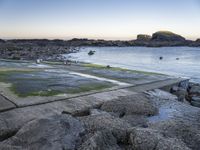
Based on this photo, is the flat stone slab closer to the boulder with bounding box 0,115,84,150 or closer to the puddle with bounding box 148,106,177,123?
the boulder with bounding box 0,115,84,150

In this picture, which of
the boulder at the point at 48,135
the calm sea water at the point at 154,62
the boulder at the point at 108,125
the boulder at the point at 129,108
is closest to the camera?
the boulder at the point at 48,135

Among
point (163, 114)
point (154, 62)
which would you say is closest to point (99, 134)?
point (163, 114)

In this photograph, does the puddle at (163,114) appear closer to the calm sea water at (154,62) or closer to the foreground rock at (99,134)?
the foreground rock at (99,134)

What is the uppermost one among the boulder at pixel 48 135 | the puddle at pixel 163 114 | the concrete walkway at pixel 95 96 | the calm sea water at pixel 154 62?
the boulder at pixel 48 135

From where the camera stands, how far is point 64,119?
576 cm

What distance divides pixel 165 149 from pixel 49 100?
183 inches

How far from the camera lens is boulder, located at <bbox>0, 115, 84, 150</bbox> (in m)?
4.74

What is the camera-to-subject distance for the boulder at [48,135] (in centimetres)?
474

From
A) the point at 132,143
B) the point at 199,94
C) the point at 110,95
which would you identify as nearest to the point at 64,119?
the point at 132,143

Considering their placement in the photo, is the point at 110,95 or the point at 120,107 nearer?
the point at 120,107

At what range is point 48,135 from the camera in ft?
16.5

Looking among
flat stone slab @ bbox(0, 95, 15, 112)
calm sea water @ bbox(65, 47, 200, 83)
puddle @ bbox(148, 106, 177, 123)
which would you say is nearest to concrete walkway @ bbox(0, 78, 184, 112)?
flat stone slab @ bbox(0, 95, 15, 112)

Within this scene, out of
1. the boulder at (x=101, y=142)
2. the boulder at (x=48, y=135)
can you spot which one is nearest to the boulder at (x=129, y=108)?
the boulder at (x=48, y=135)

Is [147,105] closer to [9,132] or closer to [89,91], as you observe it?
A: [89,91]
